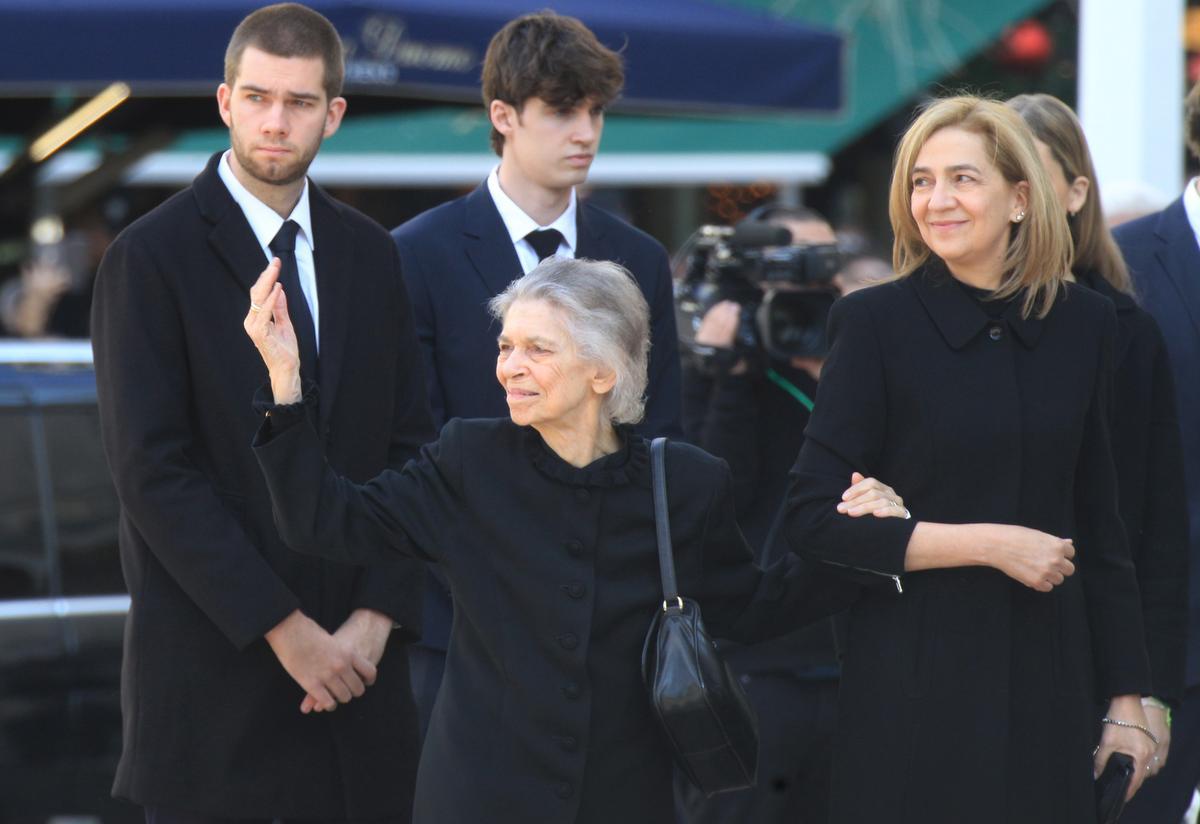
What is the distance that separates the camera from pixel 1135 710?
314cm

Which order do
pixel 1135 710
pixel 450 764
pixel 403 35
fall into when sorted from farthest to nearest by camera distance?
pixel 403 35, pixel 1135 710, pixel 450 764

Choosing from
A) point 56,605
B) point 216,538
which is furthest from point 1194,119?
point 56,605

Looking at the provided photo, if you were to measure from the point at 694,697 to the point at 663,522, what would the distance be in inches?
11.8

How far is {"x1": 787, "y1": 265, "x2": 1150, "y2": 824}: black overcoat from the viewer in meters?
3.02

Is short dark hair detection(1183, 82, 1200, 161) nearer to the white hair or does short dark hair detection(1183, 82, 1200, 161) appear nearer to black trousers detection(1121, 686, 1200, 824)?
black trousers detection(1121, 686, 1200, 824)

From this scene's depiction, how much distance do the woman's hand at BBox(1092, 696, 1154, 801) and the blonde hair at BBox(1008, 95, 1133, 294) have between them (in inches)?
34.8

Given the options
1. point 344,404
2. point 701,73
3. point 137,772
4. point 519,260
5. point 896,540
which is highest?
point 701,73

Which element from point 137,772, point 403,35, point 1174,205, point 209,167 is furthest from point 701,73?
point 137,772

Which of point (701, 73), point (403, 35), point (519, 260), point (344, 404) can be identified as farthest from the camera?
point (701, 73)

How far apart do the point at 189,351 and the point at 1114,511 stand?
162cm

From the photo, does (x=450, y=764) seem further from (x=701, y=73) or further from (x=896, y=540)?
(x=701, y=73)

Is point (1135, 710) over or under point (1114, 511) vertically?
under

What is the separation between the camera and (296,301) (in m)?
3.32

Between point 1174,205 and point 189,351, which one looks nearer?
point 189,351
